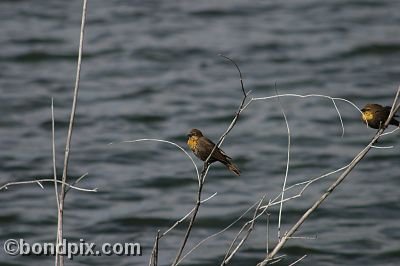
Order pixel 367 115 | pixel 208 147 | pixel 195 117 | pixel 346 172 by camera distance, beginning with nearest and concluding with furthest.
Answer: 1. pixel 346 172
2. pixel 367 115
3. pixel 208 147
4. pixel 195 117

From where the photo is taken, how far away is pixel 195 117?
1358 cm

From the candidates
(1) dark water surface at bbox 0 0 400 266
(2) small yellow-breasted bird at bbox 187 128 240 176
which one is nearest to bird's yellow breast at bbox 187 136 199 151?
(2) small yellow-breasted bird at bbox 187 128 240 176

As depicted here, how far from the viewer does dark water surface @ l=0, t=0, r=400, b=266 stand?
34.8 ft

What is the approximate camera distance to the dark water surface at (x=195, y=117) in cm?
1061

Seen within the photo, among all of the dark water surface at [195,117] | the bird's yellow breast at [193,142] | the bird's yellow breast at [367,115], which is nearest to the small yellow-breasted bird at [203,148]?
the bird's yellow breast at [193,142]

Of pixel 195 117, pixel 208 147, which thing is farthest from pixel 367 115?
pixel 195 117

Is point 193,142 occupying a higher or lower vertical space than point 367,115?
lower

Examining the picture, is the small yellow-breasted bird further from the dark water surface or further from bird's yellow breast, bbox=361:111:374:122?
the dark water surface

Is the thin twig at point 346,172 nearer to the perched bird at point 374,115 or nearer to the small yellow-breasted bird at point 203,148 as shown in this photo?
the perched bird at point 374,115

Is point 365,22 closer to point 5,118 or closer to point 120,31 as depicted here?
point 120,31

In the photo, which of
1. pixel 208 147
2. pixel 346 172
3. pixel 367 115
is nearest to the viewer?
pixel 346 172

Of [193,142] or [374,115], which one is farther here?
[193,142]

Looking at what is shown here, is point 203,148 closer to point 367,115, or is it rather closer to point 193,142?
point 193,142

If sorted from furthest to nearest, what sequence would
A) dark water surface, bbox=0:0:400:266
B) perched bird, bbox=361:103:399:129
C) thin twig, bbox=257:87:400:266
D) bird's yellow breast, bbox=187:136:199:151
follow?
dark water surface, bbox=0:0:400:266
bird's yellow breast, bbox=187:136:199:151
perched bird, bbox=361:103:399:129
thin twig, bbox=257:87:400:266
